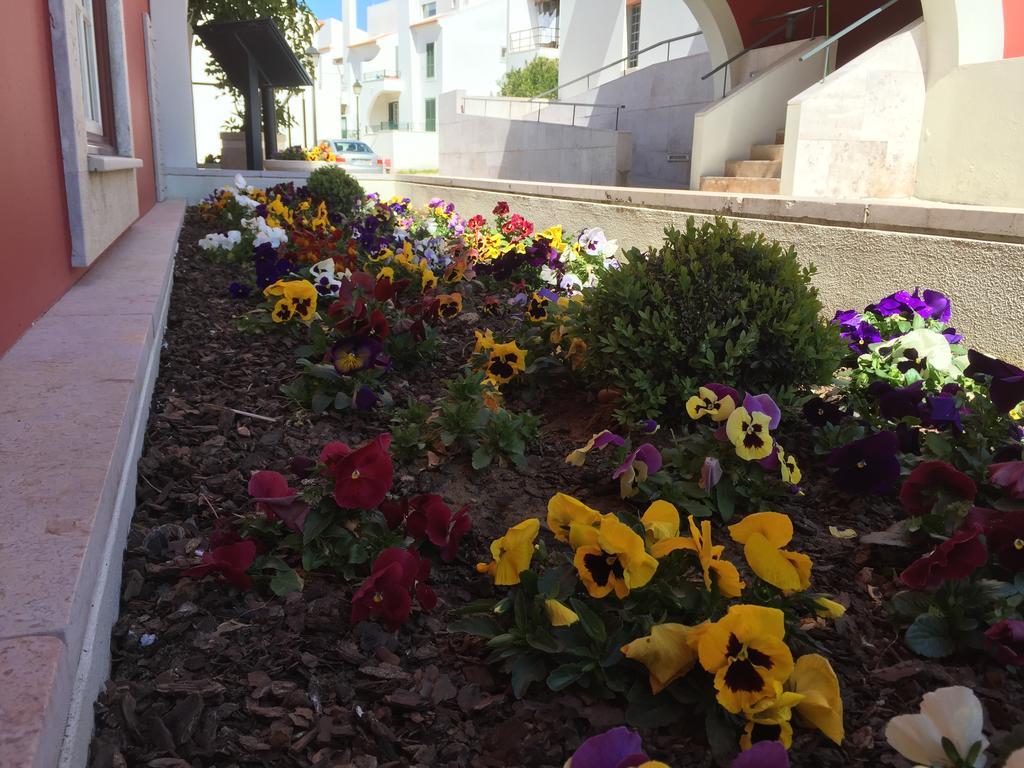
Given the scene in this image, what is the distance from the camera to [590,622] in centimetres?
156

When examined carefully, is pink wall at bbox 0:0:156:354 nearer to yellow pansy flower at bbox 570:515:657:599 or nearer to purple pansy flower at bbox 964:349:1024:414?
yellow pansy flower at bbox 570:515:657:599

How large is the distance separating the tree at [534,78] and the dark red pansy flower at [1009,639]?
128 feet

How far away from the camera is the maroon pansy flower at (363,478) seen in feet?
6.05

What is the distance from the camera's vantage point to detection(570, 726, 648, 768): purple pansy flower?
114cm

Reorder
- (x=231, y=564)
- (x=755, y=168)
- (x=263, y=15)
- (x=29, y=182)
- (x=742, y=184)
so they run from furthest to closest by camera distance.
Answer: (x=263, y=15) < (x=755, y=168) < (x=742, y=184) < (x=29, y=182) < (x=231, y=564)

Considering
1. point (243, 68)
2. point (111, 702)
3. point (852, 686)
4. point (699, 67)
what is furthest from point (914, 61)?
point (243, 68)

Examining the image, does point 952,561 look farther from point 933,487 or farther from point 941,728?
point 941,728

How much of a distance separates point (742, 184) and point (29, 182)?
748 centimetres

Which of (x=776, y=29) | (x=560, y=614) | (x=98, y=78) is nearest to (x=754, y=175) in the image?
(x=776, y=29)

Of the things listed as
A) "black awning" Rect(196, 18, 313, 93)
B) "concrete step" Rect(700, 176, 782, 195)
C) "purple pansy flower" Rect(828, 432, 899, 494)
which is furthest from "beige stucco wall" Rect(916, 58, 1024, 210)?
"black awning" Rect(196, 18, 313, 93)

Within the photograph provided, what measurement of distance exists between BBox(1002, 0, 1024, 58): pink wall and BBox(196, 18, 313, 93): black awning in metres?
9.52

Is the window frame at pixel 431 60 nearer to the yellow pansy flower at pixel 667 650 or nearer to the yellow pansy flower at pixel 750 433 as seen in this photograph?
the yellow pansy flower at pixel 750 433

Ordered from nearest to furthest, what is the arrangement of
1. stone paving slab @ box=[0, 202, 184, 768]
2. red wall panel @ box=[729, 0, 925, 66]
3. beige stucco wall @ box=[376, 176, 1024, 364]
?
stone paving slab @ box=[0, 202, 184, 768], beige stucco wall @ box=[376, 176, 1024, 364], red wall panel @ box=[729, 0, 925, 66]

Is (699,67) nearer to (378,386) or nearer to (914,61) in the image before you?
(914,61)
